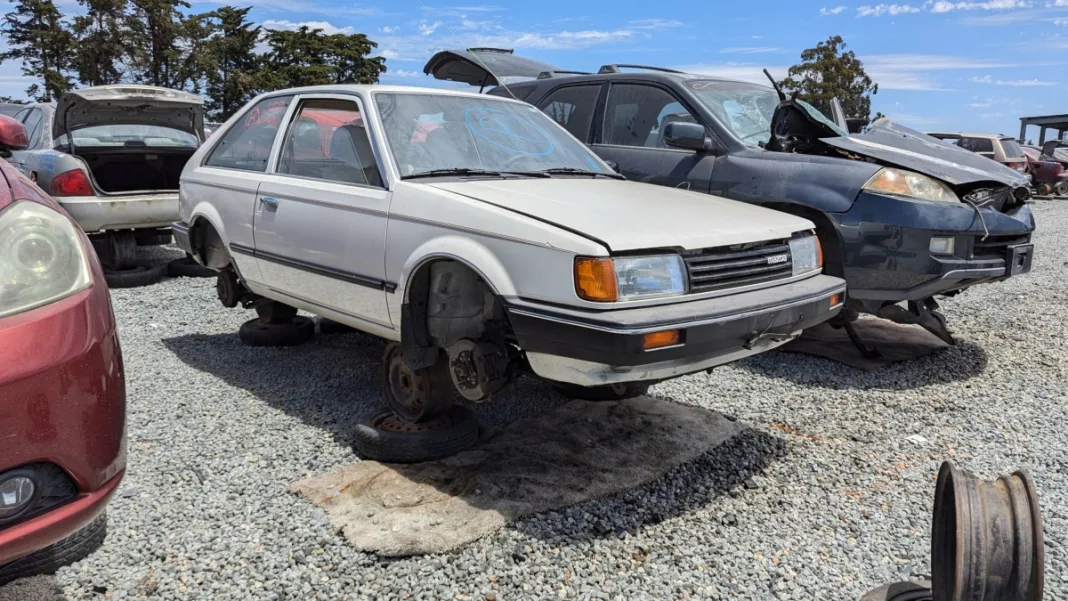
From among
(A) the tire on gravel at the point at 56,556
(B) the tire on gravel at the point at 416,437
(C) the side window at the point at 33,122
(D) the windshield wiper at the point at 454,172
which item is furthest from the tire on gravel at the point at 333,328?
(C) the side window at the point at 33,122

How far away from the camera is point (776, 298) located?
10.2ft

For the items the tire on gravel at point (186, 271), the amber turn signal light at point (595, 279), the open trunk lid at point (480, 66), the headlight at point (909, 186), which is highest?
the open trunk lid at point (480, 66)

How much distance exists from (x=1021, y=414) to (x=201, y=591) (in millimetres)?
4044

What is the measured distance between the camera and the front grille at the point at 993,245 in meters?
4.53

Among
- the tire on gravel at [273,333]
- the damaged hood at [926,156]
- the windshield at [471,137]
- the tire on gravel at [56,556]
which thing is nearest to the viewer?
the tire on gravel at [56,556]

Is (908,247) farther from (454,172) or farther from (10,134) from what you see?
(10,134)

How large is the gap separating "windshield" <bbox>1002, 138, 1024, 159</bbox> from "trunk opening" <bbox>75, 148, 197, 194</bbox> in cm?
1729

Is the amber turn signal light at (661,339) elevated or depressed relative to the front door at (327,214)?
depressed

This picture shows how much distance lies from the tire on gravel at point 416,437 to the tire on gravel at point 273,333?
1.68 metres

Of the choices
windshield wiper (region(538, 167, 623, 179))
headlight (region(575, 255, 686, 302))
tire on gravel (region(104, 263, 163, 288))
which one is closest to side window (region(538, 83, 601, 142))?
windshield wiper (region(538, 167, 623, 179))

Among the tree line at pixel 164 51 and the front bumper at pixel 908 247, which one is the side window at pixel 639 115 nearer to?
the front bumper at pixel 908 247

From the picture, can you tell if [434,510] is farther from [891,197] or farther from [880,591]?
[891,197]

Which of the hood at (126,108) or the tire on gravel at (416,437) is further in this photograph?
the hood at (126,108)

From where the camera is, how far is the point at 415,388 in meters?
3.47
